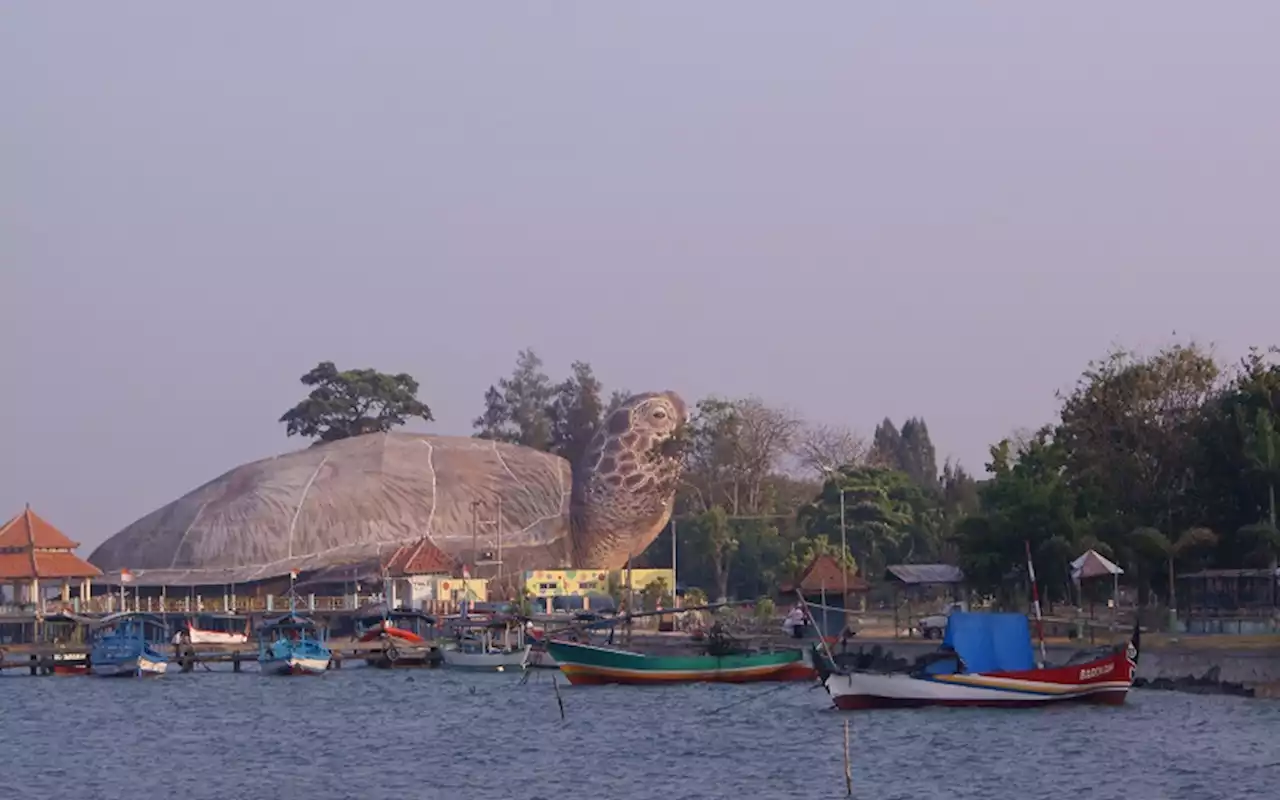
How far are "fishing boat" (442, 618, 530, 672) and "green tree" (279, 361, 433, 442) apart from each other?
4879 cm

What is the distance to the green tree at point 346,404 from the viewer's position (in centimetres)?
12125

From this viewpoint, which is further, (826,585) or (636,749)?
(826,585)

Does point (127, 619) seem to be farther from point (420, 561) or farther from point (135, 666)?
point (420, 561)

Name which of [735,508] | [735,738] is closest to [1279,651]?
[735,738]

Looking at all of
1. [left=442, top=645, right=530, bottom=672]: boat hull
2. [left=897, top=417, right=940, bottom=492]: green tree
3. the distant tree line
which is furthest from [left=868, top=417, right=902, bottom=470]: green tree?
[left=442, top=645, right=530, bottom=672]: boat hull

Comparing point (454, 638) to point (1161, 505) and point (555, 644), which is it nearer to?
point (555, 644)

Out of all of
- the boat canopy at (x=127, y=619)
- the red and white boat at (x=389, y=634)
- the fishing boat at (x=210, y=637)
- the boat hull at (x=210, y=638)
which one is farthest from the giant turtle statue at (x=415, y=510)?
the red and white boat at (x=389, y=634)

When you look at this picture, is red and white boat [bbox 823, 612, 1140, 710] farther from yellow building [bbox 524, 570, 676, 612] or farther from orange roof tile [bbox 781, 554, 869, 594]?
yellow building [bbox 524, 570, 676, 612]

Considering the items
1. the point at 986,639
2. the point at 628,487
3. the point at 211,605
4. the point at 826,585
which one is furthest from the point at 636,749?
the point at 628,487

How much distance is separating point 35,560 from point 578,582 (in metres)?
23.8

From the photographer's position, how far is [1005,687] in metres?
43.1

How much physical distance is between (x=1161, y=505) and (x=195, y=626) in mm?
45304

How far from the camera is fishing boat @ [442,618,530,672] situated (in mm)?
68812

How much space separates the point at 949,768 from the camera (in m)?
35.3
